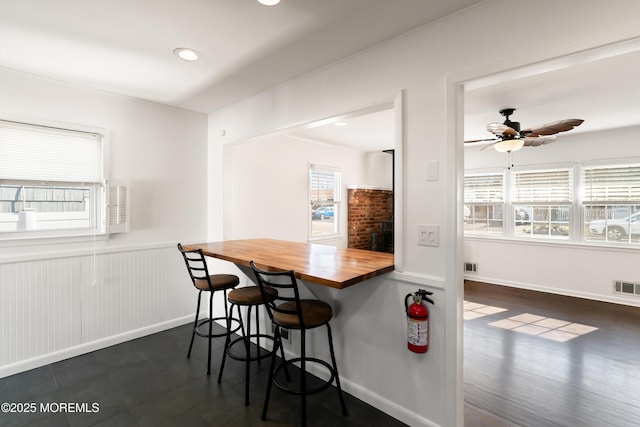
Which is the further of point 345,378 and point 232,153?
point 232,153

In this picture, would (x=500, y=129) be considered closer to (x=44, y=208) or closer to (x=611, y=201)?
(x=611, y=201)

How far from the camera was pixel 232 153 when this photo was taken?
12.1ft

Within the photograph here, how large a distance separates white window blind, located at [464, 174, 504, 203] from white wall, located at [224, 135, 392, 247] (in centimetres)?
252

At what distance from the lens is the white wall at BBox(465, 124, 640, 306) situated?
4.61 metres

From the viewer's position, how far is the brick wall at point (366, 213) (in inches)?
233

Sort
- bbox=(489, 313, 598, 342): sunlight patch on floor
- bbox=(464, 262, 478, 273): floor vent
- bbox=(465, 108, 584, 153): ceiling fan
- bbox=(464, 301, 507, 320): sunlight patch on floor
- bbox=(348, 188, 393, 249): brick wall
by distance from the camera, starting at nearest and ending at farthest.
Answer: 1. bbox=(465, 108, 584, 153): ceiling fan
2. bbox=(489, 313, 598, 342): sunlight patch on floor
3. bbox=(464, 301, 507, 320): sunlight patch on floor
4. bbox=(348, 188, 393, 249): brick wall
5. bbox=(464, 262, 478, 273): floor vent

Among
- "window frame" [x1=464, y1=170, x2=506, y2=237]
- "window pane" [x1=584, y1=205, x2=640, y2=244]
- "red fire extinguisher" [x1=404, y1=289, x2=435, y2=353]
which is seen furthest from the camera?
"window frame" [x1=464, y1=170, x2=506, y2=237]

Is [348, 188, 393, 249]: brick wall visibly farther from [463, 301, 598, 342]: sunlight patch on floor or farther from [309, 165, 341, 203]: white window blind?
[463, 301, 598, 342]: sunlight patch on floor

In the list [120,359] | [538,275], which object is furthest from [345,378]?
[538,275]

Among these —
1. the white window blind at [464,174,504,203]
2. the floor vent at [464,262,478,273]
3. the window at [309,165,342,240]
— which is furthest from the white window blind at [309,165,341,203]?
the floor vent at [464,262,478,273]

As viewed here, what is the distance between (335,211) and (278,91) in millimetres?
3134

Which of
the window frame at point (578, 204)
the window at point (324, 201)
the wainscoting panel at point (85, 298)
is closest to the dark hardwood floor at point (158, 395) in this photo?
the wainscoting panel at point (85, 298)

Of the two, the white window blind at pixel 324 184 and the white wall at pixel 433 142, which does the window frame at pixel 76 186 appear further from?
the white window blind at pixel 324 184

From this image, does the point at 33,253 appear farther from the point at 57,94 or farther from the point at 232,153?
the point at 232,153
